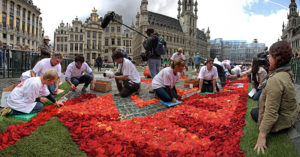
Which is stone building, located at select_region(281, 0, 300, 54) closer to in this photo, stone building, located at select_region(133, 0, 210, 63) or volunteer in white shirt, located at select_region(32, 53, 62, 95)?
stone building, located at select_region(133, 0, 210, 63)

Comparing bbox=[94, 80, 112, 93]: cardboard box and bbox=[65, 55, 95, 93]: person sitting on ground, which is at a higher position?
bbox=[65, 55, 95, 93]: person sitting on ground

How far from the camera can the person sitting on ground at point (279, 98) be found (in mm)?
2324

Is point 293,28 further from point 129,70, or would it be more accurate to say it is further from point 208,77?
point 129,70

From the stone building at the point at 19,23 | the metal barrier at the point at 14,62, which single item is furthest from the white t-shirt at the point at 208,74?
the stone building at the point at 19,23

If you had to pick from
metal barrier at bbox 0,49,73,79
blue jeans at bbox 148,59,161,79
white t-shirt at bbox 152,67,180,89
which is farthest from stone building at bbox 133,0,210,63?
white t-shirt at bbox 152,67,180,89

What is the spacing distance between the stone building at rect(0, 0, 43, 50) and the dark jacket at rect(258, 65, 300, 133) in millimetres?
46719

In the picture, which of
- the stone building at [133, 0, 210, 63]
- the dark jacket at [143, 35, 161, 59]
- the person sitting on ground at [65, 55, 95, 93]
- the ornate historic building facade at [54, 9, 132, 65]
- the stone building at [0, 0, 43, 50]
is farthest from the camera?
the stone building at [133, 0, 210, 63]

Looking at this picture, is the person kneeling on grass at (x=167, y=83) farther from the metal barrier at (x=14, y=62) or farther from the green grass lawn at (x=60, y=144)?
the metal barrier at (x=14, y=62)

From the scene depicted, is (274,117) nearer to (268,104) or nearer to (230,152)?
(268,104)

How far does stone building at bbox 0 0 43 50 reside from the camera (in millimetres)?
41938

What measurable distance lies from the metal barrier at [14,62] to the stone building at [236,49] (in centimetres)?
10501

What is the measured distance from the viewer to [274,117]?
7.68 ft

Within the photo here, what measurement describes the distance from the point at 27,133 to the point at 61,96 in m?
3.21

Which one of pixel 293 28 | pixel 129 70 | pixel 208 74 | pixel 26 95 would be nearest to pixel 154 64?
pixel 129 70
